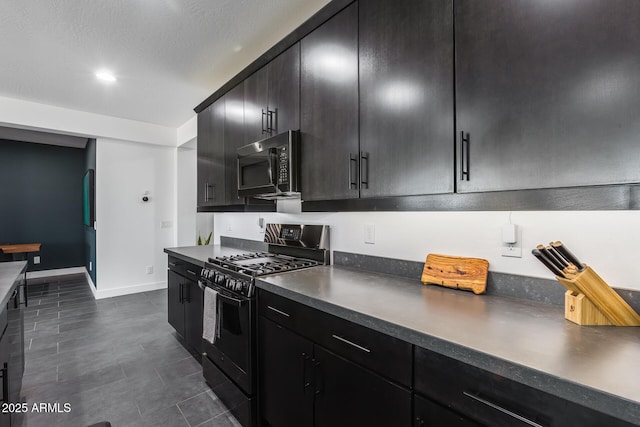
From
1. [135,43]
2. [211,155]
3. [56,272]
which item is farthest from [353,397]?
[56,272]

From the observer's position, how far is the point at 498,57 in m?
1.08

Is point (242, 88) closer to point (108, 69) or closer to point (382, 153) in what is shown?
point (108, 69)

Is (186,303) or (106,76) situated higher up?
(106,76)

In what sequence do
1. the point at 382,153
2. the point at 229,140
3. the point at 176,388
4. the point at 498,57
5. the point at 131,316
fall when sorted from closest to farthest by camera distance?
the point at 498,57, the point at 382,153, the point at 176,388, the point at 229,140, the point at 131,316

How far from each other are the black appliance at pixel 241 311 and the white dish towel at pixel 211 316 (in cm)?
2

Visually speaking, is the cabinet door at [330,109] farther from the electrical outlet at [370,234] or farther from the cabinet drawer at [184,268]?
the cabinet drawer at [184,268]

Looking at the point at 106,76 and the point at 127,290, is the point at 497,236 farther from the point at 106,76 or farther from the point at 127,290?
the point at 127,290

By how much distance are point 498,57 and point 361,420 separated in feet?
4.81

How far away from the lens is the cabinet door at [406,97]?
1.23 metres

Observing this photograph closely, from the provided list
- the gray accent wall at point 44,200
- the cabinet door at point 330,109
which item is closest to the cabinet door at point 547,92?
the cabinet door at point 330,109

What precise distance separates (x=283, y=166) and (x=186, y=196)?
3.87m

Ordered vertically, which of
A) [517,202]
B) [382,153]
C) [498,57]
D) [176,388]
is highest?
[498,57]

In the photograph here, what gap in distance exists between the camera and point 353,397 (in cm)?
123

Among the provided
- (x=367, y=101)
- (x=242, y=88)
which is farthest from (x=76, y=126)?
(x=367, y=101)
